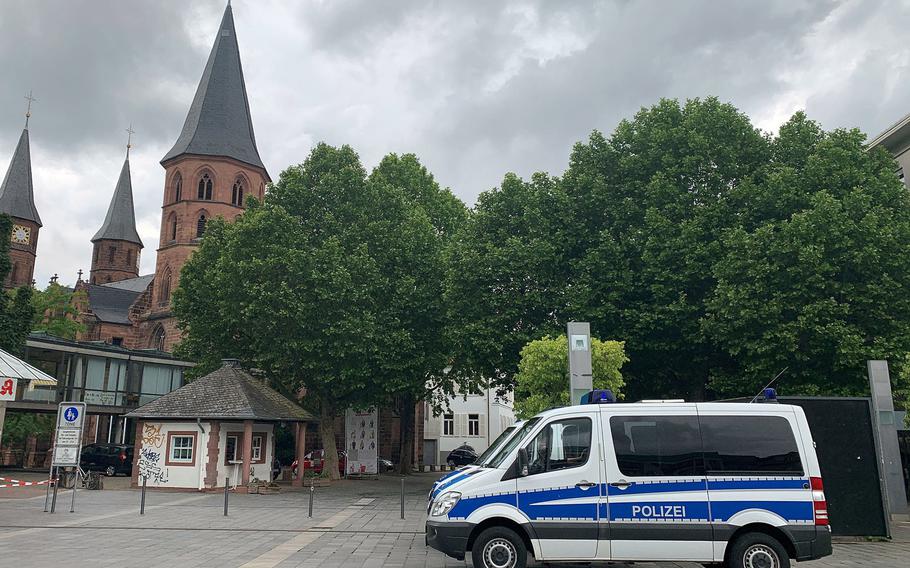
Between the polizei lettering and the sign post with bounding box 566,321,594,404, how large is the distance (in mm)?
5379

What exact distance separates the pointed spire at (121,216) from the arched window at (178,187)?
101 ft

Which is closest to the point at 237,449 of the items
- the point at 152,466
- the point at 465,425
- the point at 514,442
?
the point at 152,466

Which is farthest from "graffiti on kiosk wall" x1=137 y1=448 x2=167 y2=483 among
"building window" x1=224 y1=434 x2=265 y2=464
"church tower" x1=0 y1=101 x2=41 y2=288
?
"church tower" x1=0 y1=101 x2=41 y2=288

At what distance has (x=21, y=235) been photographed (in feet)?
276

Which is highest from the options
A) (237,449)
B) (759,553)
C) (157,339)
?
(157,339)

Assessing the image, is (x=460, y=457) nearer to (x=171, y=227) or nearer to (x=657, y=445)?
(x=171, y=227)

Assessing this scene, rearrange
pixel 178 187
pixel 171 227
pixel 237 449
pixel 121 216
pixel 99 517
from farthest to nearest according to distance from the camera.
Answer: pixel 121 216 < pixel 171 227 < pixel 178 187 < pixel 237 449 < pixel 99 517

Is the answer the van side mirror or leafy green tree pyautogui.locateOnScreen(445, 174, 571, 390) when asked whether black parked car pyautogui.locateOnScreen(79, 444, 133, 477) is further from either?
the van side mirror

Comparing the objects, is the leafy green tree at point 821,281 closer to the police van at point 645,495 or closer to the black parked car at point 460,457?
the police van at point 645,495

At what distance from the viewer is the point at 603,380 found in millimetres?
18781

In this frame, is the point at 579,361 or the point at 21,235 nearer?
the point at 579,361

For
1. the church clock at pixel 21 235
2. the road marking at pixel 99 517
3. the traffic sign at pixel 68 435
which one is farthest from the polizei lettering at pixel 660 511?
the church clock at pixel 21 235

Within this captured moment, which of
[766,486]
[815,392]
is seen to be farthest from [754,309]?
[766,486]

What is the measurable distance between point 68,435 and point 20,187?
259ft
